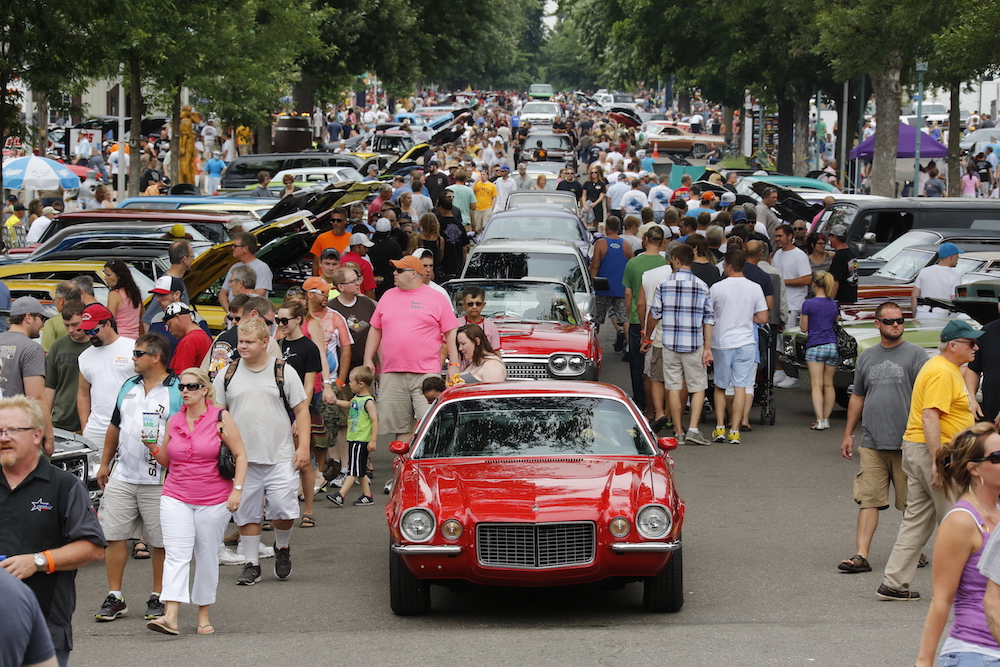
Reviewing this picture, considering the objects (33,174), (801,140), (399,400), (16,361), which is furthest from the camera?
(801,140)

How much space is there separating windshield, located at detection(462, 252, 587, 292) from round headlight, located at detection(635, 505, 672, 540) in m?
8.83

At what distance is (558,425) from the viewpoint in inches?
355

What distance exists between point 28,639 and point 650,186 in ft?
82.0

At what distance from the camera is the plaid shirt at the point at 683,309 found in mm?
13492

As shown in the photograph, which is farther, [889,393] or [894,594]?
[889,393]

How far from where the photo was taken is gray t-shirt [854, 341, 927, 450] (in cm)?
902

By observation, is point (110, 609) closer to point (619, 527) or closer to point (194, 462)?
point (194, 462)

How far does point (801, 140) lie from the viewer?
42.7 m

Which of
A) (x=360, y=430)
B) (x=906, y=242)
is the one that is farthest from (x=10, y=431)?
(x=906, y=242)

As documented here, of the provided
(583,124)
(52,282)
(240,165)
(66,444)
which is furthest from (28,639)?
(583,124)

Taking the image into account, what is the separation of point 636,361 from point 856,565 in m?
5.89

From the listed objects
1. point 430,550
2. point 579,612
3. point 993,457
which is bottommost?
point 579,612

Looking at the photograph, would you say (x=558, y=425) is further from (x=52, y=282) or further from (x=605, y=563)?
(x=52, y=282)

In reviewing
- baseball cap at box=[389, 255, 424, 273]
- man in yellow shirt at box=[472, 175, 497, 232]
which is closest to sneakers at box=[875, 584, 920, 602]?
→ baseball cap at box=[389, 255, 424, 273]
